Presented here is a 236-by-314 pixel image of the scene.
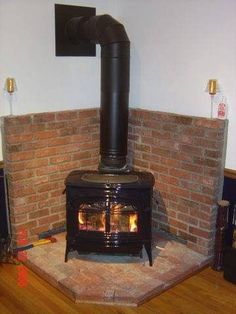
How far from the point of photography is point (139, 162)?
12.2ft

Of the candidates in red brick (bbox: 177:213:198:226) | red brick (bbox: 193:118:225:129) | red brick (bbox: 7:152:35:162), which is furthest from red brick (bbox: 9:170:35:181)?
red brick (bbox: 193:118:225:129)

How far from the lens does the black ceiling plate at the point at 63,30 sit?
3275mm

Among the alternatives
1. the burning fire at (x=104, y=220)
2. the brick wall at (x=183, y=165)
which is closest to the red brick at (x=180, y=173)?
the brick wall at (x=183, y=165)

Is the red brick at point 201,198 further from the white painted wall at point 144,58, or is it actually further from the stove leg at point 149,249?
the stove leg at point 149,249

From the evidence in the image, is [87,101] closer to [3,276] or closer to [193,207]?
[193,207]

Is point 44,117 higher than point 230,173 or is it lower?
higher

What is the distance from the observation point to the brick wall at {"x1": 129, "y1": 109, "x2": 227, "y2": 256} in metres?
3.13

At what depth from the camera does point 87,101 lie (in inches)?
145

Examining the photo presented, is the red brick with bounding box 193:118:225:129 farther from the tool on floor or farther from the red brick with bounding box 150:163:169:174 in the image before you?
the tool on floor

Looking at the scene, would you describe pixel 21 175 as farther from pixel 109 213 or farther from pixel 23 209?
pixel 109 213

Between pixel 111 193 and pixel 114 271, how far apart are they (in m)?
0.60

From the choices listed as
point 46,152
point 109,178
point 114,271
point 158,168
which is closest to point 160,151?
point 158,168

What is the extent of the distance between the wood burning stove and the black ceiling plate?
3.62 feet

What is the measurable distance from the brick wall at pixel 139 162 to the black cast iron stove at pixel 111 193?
358mm
